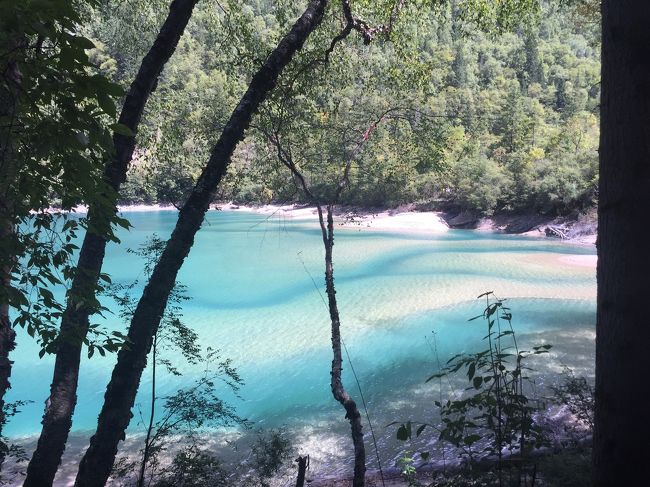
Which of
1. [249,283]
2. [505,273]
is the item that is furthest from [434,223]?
[249,283]

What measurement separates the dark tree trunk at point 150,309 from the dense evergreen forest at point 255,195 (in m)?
0.02

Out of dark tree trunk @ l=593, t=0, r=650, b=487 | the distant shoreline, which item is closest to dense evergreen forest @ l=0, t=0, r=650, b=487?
dark tree trunk @ l=593, t=0, r=650, b=487

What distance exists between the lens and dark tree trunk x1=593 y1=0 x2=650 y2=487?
1227mm

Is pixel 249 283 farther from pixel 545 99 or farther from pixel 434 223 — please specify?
pixel 545 99

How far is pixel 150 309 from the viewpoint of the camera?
3.33 metres

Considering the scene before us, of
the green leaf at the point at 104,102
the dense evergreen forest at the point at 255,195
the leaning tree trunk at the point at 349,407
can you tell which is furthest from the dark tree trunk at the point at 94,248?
the leaning tree trunk at the point at 349,407

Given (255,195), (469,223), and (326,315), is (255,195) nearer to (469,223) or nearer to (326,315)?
(326,315)

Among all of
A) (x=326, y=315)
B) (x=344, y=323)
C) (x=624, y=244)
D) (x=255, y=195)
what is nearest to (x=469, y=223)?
(x=326, y=315)

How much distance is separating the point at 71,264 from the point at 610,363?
2176mm

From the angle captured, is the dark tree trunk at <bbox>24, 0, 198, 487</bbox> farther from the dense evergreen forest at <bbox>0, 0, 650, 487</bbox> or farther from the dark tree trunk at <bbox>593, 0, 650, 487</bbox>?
the dark tree trunk at <bbox>593, 0, 650, 487</bbox>

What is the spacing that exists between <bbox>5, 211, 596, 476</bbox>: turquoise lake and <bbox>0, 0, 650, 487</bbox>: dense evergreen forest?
10.0 inches

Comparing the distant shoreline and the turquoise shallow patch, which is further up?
the distant shoreline

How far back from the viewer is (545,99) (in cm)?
6194

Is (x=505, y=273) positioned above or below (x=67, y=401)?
below
